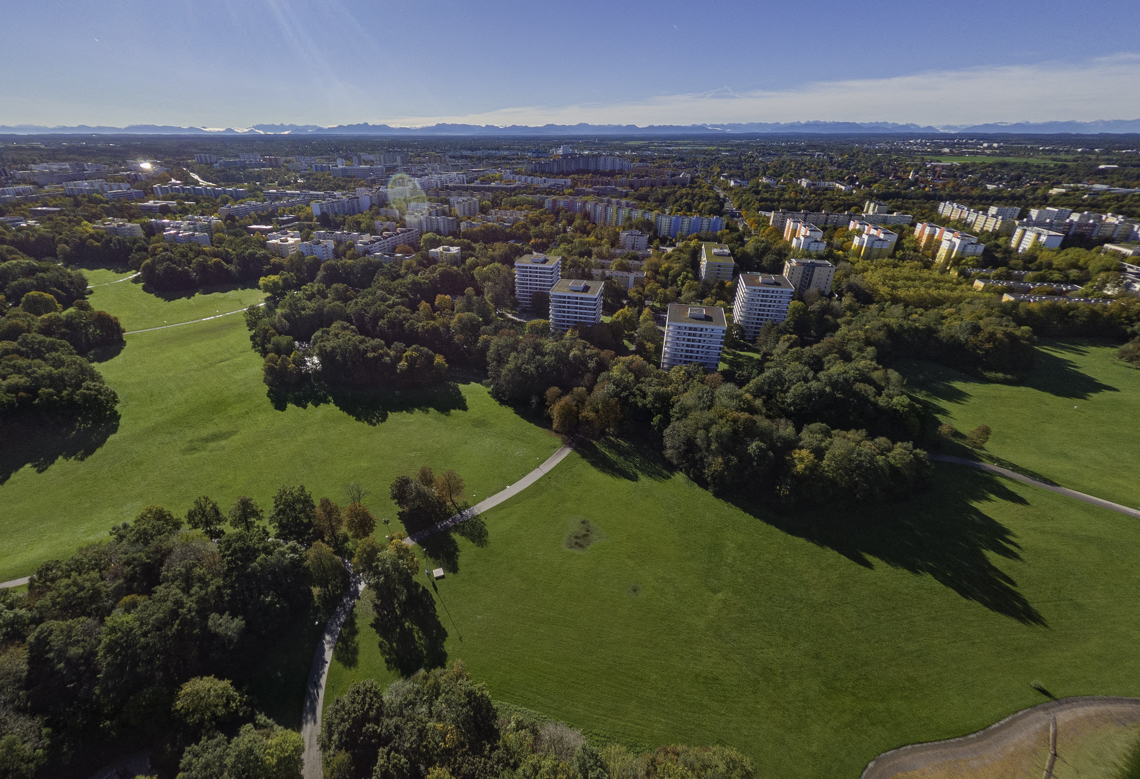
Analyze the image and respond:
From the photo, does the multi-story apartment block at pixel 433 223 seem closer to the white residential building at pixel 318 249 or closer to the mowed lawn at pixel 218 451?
the white residential building at pixel 318 249

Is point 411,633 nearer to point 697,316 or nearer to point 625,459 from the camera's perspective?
point 625,459

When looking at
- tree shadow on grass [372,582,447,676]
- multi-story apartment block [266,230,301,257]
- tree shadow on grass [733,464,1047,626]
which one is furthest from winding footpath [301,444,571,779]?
multi-story apartment block [266,230,301,257]

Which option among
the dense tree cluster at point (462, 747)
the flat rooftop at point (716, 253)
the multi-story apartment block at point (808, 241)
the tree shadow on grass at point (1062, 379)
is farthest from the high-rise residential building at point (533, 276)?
the tree shadow on grass at point (1062, 379)

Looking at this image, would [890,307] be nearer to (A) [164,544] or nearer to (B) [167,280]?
(A) [164,544]

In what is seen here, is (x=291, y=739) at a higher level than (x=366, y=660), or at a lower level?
higher

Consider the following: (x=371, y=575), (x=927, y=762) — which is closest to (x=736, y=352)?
(x=927, y=762)
